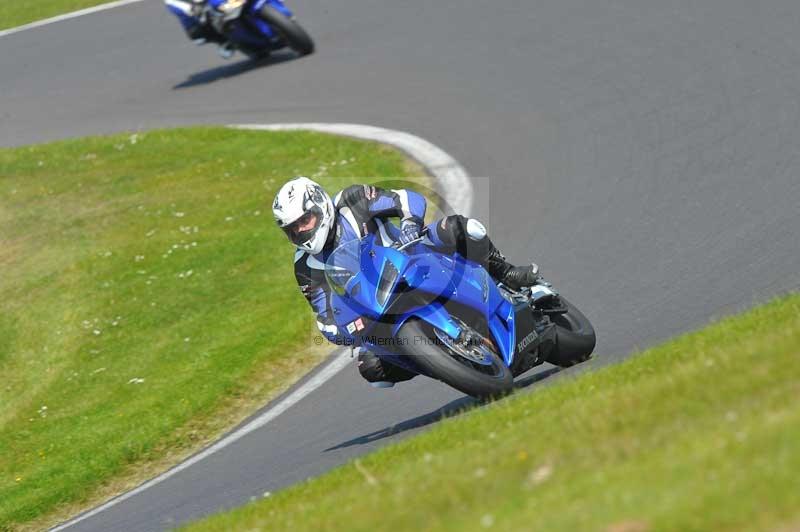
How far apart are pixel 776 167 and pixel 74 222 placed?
27.2 ft

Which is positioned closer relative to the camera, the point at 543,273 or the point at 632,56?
the point at 543,273

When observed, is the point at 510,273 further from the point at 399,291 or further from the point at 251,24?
the point at 251,24

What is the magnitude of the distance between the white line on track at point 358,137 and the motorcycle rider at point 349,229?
A: 2.02m

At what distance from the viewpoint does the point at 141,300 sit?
13.7 metres

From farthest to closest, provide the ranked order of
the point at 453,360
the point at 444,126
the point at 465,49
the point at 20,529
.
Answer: the point at 465,49 < the point at 444,126 < the point at 20,529 < the point at 453,360

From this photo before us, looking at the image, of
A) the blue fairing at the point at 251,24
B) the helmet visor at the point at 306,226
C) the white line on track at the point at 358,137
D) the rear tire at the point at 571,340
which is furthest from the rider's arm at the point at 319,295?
the blue fairing at the point at 251,24

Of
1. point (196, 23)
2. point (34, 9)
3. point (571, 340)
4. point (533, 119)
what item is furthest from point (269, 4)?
point (571, 340)

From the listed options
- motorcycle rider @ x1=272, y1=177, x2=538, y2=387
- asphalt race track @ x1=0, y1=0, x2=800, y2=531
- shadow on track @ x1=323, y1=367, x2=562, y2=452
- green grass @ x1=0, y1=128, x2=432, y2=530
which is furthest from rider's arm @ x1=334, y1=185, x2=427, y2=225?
green grass @ x1=0, y1=128, x2=432, y2=530

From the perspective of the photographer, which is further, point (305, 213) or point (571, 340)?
point (571, 340)

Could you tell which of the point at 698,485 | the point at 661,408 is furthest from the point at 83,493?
the point at 698,485

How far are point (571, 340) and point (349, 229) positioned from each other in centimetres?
183

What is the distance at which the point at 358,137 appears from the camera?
16.1m

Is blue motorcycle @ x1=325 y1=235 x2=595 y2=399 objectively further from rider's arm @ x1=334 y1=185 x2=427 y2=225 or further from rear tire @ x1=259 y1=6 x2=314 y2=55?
rear tire @ x1=259 y1=6 x2=314 y2=55

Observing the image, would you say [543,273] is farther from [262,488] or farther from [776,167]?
[262,488]
